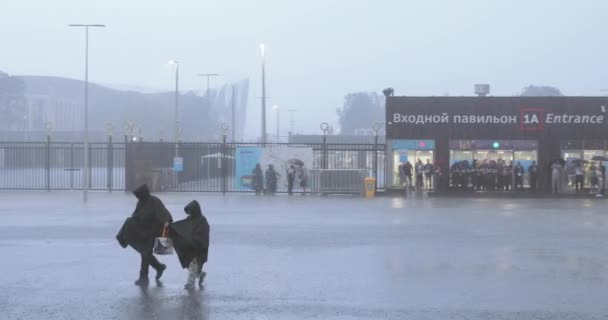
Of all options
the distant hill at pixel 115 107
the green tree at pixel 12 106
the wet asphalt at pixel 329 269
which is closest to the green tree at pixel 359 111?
the distant hill at pixel 115 107

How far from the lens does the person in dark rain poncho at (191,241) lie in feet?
37.4

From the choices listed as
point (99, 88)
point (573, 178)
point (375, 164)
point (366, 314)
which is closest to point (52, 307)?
point (366, 314)

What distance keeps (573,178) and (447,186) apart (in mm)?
5476

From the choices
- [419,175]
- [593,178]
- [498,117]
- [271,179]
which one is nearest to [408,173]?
[419,175]

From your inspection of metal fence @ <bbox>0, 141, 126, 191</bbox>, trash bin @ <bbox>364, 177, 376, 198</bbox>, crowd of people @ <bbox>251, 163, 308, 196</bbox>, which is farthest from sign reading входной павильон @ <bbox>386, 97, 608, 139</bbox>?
metal fence @ <bbox>0, 141, 126, 191</bbox>

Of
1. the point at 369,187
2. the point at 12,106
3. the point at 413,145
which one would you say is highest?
the point at 12,106

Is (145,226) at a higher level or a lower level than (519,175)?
→ lower

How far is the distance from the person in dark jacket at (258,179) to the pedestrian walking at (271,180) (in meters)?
0.27

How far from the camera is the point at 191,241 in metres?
11.4

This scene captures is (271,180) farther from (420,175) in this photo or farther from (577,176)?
(577,176)

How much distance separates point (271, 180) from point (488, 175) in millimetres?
9537

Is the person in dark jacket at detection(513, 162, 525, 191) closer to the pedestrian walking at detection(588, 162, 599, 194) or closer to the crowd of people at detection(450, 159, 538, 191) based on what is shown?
the crowd of people at detection(450, 159, 538, 191)

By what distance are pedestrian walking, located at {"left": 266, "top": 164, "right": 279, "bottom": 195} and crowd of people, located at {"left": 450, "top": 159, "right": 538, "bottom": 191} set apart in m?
7.80

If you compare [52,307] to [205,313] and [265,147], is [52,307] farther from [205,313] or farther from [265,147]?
[265,147]
